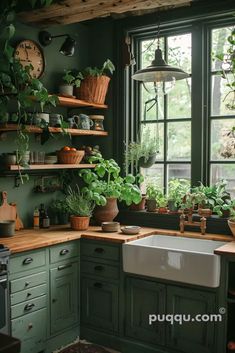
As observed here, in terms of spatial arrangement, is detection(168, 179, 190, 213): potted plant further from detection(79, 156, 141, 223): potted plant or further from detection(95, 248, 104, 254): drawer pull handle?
detection(95, 248, 104, 254): drawer pull handle

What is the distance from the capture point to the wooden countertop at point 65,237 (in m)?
2.89

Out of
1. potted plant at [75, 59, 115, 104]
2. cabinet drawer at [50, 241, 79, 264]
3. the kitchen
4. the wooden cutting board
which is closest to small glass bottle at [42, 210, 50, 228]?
the kitchen

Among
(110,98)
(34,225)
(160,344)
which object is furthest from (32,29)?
(160,344)

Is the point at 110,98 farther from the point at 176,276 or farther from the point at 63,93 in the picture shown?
the point at 176,276

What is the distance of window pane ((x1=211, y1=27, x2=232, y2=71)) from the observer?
140 inches

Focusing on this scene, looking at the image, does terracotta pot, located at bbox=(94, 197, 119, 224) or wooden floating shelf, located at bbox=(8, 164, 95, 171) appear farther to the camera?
terracotta pot, located at bbox=(94, 197, 119, 224)

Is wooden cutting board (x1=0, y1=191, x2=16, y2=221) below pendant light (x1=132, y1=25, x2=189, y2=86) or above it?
below

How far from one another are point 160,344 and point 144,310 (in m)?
0.26

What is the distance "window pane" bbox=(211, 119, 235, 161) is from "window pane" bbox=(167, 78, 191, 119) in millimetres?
280

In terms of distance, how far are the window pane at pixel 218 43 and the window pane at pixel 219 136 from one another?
1.58 ft

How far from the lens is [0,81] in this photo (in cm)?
306

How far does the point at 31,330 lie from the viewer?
9.71 ft

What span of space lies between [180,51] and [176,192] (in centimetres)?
130

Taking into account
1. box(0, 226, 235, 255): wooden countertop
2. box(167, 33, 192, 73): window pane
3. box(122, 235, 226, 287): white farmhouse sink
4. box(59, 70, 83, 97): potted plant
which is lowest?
box(122, 235, 226, 287): white farmhouse sink
